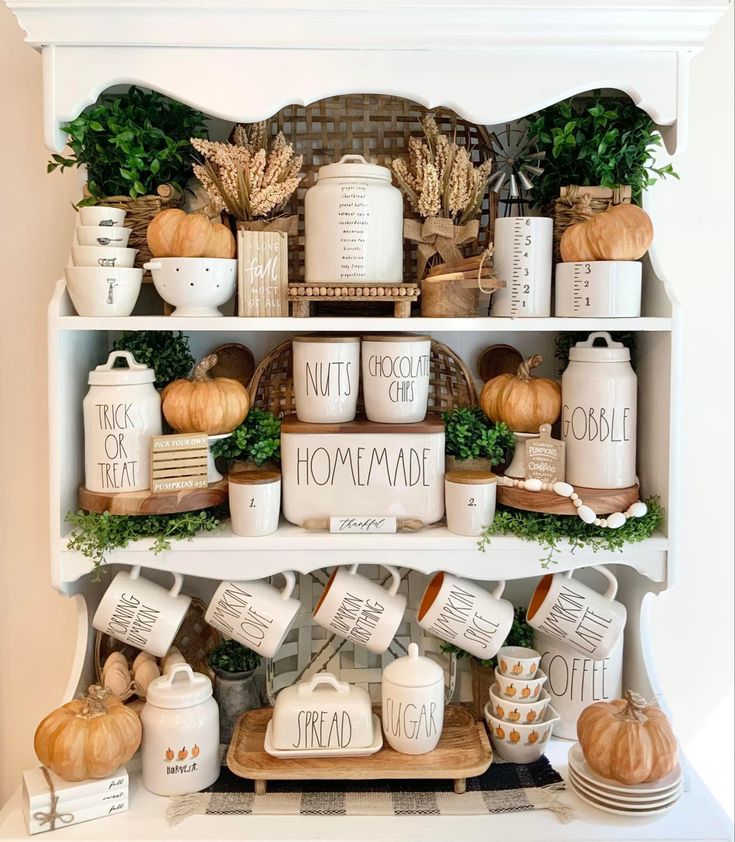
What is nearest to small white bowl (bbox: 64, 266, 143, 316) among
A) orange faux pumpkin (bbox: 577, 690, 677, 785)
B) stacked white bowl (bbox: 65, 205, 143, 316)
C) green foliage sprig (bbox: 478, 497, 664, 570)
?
stacked white bowl (bbox: 65, 205, 143, 316)

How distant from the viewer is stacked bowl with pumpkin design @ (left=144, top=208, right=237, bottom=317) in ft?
4.49

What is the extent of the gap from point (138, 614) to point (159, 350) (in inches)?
18.5

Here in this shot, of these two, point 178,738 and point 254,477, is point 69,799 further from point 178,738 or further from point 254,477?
point 254,477

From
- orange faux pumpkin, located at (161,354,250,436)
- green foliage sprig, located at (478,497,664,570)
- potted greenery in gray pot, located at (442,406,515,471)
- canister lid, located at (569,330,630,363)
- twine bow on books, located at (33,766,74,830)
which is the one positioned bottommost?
twine bow on books, located at (33,766,74,830)

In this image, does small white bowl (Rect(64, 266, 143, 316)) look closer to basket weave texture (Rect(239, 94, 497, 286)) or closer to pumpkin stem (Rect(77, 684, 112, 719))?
basket weave texture (Rect(239, 94, 497, 286))

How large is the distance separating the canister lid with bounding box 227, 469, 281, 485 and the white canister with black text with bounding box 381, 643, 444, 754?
14.8 inches

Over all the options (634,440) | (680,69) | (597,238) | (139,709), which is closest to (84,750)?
(139,709)

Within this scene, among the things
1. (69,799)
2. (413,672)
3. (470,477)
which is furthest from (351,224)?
(69,799)

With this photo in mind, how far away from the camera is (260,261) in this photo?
4.61ft

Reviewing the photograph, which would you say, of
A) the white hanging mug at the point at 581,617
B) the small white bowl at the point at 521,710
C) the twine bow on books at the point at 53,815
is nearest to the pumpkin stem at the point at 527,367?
the white hanging mug at the point at 581,617

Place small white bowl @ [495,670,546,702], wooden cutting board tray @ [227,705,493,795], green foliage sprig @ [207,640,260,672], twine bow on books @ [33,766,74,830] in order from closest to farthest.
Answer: twine bow on books @ [33,766,74,830]
wooden cutting board tray @ [227,705,493,795]
small white bowl @ [495,670,546,702]
green foliage sprig @ [207,640,260,672]

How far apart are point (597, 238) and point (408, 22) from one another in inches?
17.7

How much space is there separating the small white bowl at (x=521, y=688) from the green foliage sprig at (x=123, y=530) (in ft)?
1.86

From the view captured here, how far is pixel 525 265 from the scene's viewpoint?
1416 mm
